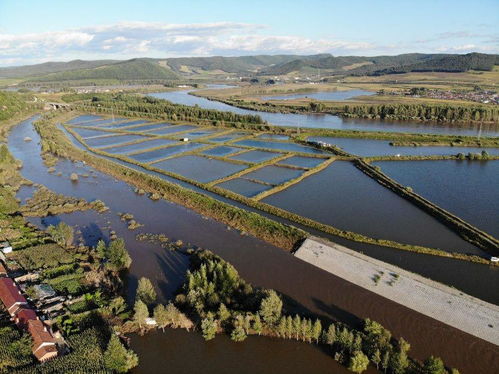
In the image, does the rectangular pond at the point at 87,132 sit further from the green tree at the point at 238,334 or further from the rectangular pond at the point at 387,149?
the green tree at the point at 238,334

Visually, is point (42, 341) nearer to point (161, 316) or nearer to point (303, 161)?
point (161, 316)

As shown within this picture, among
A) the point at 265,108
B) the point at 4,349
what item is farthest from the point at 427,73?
the point at 4,349

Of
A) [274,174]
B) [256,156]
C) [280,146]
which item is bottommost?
[274,174]

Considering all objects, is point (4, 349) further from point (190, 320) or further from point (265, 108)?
point (265, 108)

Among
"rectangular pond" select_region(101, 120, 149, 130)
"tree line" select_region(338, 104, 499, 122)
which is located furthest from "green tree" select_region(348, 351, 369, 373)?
"tree line" select_region(338, 104, 499, 122)

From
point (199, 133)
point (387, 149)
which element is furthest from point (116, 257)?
point (199, 133)
